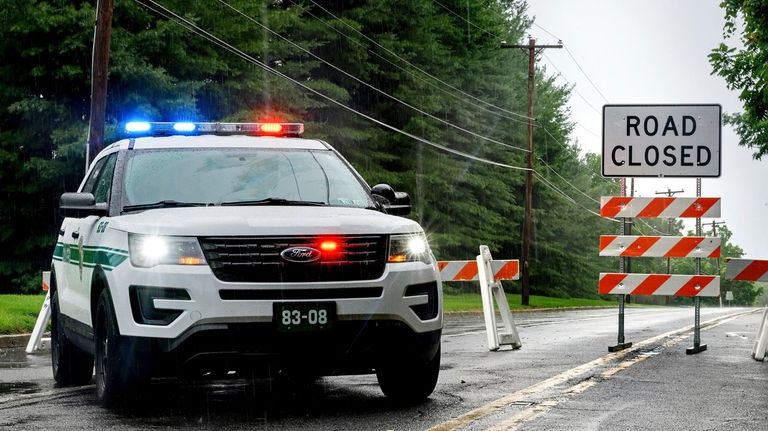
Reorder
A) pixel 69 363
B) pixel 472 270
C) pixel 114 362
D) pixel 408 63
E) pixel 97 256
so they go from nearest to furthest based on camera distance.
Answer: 1. pixel 114 362
2. pixel 97 256
3. pixel 69 363
4. pixel 472 270
5. pixel 408 63

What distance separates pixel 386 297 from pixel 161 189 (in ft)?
6.56

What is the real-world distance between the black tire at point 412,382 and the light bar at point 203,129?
237cm

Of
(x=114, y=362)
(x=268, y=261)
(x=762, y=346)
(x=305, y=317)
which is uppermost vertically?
(x=268, y=261)

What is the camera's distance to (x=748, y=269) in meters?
13.5

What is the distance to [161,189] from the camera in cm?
896

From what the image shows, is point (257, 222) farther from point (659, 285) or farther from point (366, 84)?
point (366, 84)

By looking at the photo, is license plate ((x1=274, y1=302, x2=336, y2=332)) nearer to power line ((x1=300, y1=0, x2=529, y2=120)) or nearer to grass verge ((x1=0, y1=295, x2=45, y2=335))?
grass verge ((x1=0, y1=295, x2=45, y2=335))

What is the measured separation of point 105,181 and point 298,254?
8.54ft

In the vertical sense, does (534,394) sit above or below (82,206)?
below

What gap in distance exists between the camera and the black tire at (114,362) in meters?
7.90

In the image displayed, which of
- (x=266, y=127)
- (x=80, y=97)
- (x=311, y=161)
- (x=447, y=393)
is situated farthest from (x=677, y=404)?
(x=80, y=97)

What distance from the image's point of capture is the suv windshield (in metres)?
8.89

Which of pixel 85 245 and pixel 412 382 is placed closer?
pixel 412 382

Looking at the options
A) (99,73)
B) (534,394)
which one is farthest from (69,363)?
(99,73)
